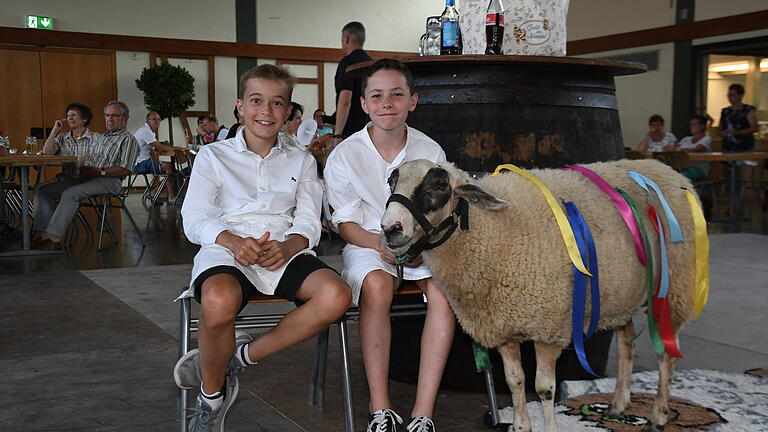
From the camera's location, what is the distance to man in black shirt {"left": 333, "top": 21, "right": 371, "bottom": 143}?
505cm

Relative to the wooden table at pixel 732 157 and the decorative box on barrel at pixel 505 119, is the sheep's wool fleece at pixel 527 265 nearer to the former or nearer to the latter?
the decorative box on barrel at pixel 505 119

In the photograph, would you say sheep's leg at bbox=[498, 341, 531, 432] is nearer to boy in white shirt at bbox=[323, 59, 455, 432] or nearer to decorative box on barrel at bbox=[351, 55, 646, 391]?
boy in white shirt at bbox=[323, 59, 455, 432]

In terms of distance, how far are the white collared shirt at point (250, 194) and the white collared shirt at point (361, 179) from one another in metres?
0.11

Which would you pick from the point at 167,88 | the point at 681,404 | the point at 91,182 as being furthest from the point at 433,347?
the point at 167,88

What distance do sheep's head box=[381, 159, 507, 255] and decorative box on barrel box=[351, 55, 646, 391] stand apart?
722mm

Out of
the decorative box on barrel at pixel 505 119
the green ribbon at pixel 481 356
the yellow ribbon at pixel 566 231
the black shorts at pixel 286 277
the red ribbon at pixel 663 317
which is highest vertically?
the decorative box on barrel at pixel 505 119

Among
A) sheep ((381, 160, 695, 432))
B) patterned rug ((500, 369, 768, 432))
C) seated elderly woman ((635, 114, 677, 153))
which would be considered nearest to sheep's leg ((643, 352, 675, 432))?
patterned rug ((500, 369, 768, 432))

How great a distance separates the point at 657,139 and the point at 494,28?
27.0 feet

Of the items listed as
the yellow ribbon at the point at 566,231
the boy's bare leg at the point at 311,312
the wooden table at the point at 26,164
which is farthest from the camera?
the wooden table at the point at 26,164

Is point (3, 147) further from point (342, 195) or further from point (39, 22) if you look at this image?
point (39, 22)

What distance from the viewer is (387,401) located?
2.37 meters

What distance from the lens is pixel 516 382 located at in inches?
92.4

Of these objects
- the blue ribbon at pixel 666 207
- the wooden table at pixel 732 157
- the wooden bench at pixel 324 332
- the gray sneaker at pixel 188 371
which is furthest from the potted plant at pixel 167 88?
the blue ribbon at pixel 666 207

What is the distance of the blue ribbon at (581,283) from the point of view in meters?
2.23
